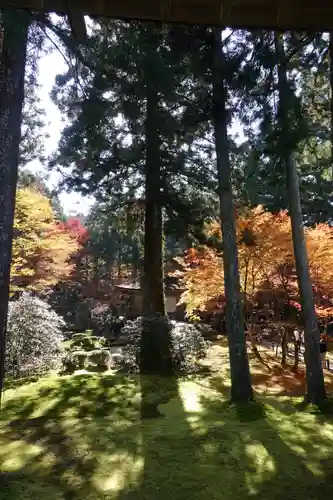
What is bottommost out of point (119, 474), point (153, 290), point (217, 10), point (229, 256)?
point (119, 474)

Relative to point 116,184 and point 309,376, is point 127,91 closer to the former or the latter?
point 116,184

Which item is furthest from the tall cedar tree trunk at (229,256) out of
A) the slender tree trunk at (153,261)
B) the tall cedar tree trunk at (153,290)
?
the slender tree trunk at (153,261)

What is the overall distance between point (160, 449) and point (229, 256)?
369cm

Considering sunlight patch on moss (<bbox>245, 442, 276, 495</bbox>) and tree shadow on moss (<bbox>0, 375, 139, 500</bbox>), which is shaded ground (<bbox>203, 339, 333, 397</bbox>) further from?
sunlight patch on moss (<bbox>245, 442, 276, 495</bbox>)

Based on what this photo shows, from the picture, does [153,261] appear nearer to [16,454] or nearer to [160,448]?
[160,448]

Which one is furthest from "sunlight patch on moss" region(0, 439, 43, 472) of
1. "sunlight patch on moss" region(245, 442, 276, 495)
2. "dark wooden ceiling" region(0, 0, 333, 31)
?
"dark wooden ceiling" region(0, 0, 333, 31)

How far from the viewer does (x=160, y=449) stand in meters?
4.90

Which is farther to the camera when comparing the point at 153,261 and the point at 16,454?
the point at 153,261

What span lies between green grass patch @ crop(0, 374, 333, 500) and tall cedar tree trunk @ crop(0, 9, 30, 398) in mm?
1178

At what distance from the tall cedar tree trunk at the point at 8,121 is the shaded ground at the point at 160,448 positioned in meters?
1.19

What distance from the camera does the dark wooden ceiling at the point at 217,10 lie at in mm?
1834

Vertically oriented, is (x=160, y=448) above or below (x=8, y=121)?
below

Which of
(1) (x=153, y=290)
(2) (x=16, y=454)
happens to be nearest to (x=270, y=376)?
(1) (x=153, y=290)

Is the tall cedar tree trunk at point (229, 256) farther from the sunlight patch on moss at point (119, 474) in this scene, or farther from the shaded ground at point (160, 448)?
the sunlight patch on moss at point (119, 474)
